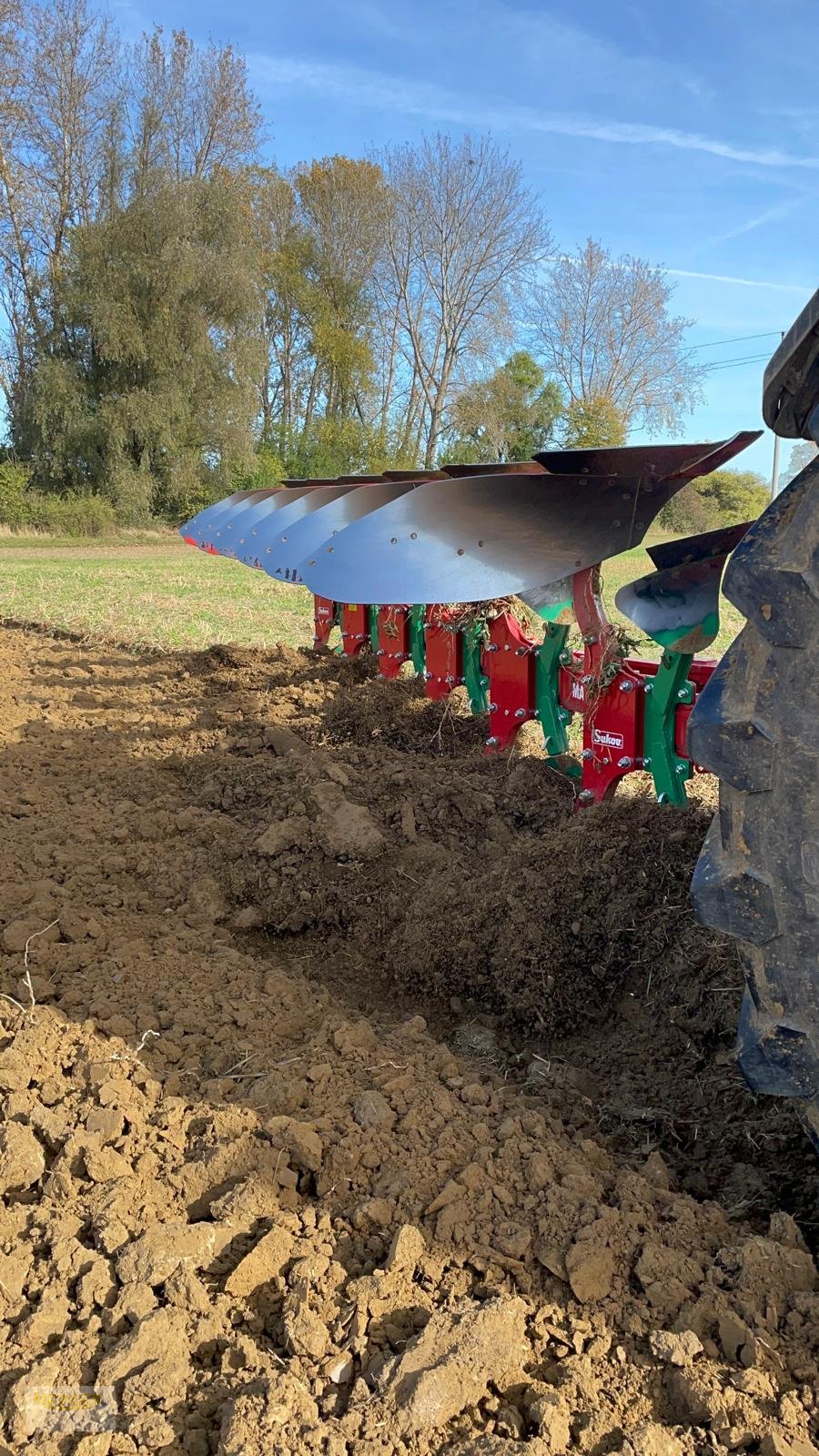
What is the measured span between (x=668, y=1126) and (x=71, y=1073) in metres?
1.18

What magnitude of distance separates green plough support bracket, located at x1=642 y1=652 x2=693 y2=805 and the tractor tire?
5.48 feet

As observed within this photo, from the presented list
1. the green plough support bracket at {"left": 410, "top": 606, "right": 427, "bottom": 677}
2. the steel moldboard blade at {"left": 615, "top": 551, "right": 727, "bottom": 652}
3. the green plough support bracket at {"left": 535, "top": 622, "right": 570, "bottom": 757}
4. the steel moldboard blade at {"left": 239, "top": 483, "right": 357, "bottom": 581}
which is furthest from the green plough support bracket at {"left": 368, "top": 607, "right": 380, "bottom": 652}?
the steel moldboard blade at {"left": 615, "top": 551, "right": 727, "bottom": 652}

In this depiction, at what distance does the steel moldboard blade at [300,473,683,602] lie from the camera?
2611mm

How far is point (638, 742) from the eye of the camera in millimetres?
3357

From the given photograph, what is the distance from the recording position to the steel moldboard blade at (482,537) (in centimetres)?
261

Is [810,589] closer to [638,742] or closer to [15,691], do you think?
[638,742]

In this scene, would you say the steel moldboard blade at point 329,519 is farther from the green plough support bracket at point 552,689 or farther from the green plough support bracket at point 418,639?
the green plough support bracket at point 418,639

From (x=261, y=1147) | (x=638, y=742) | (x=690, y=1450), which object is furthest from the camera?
(x=638, y=742)

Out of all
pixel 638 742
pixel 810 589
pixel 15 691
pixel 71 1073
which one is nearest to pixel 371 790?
pixel 638 742

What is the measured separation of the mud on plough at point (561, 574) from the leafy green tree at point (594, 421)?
92.3 feet

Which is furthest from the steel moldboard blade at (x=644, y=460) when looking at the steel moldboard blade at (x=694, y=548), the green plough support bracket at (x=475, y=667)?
the green plough support bracket at (x=475, y=667)

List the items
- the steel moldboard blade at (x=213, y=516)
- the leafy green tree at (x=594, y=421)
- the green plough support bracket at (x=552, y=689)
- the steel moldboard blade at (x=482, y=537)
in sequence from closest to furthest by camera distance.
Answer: the steel moldboard blade at (x=482, y=537) < the green plough support bracket at (x=552, y=689) < the steel moldboard blade at (x=213, y=516) < the leafy green tree at (x=594, y=421)
